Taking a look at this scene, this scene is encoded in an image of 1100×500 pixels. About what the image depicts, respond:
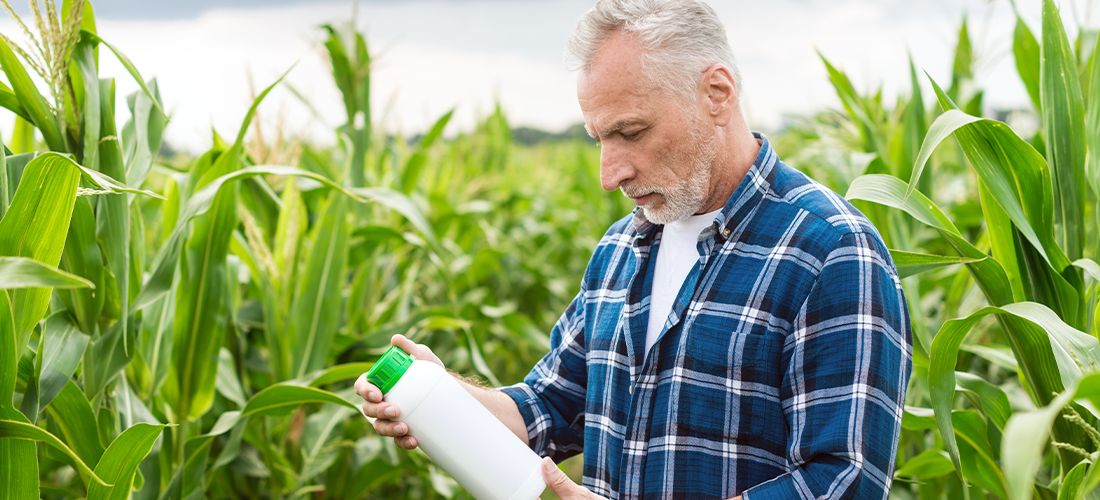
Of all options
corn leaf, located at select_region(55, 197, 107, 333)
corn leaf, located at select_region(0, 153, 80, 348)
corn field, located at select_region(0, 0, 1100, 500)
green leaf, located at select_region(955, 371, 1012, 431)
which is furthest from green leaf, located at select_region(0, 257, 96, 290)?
green leaf, located at select_region(955, 371, 1012, 431)

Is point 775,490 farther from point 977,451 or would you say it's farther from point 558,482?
point 977,451

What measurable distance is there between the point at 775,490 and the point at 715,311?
0.29 meters

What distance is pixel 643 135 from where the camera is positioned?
1205 millimetres

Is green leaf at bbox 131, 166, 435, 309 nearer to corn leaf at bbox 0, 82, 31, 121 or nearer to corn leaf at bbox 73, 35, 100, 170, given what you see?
corn leaf at bbox 73, 35, 100, 170

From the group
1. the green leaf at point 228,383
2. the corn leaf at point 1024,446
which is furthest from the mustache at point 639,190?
the green leaf at point 228,383

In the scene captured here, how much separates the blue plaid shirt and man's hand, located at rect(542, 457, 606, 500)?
0.21 metres

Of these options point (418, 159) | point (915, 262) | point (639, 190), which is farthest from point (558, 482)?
point (418, 159)

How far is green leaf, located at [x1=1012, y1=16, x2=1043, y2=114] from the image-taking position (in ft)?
5.32

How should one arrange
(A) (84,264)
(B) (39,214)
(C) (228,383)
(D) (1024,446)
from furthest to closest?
(C) (228,383)
(A) (84,264)
(B) (39,214)
(D) (1024,446)

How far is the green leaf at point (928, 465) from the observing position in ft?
4.98

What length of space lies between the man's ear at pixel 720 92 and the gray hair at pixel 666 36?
15 mm

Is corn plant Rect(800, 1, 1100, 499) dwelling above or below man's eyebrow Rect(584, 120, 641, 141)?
below

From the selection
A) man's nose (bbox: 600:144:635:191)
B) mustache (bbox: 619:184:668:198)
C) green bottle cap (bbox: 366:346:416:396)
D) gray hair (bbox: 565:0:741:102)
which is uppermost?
gray hair (bbox: 565:0:741:102)

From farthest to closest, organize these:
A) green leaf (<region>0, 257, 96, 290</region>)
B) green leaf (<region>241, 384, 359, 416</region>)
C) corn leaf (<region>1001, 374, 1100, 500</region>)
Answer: green leaf (<region>241, 384, 359, 416</region>)
green leaf (<region>0, 257, 96, 290</region>)
corn leaf (<region>1001, 374, 1100, 500</region>)
